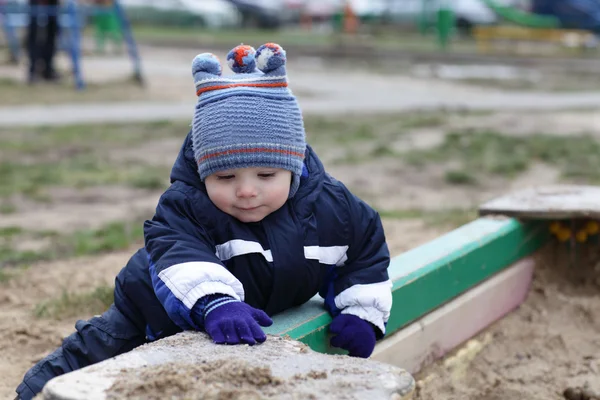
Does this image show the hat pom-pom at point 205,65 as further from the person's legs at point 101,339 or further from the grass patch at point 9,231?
the grass patch at point 9,231

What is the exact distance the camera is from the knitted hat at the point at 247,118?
2.19m

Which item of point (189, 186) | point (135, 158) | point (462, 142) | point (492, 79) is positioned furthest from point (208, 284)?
point (492, 79)

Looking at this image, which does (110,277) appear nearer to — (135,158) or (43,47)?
(135,158)

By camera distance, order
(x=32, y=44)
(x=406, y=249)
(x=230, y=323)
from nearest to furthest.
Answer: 1. (x=230, y=323)
2. (x=406, y=249)
3. (x=32, y=44)

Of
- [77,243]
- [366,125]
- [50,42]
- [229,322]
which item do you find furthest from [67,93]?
[229,322]

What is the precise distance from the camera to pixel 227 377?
172 cm

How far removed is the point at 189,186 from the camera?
2.29 metres

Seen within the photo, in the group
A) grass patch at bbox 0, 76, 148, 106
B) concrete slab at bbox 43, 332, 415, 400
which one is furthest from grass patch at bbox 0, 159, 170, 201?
grass patch at bbox 0, 76, 148, 106

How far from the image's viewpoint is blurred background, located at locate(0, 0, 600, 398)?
389cm

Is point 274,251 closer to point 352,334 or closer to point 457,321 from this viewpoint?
point 352,334

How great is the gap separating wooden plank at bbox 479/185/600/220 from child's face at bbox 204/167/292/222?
4.98ft

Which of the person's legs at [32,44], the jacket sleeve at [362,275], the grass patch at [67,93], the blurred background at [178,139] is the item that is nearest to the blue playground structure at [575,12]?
the blurred background at [178,139]

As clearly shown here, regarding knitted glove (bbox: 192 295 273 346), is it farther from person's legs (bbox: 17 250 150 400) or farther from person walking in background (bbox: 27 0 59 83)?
person walking in background (bbox: 27 0 59 83)

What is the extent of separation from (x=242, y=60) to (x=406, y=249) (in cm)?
186
